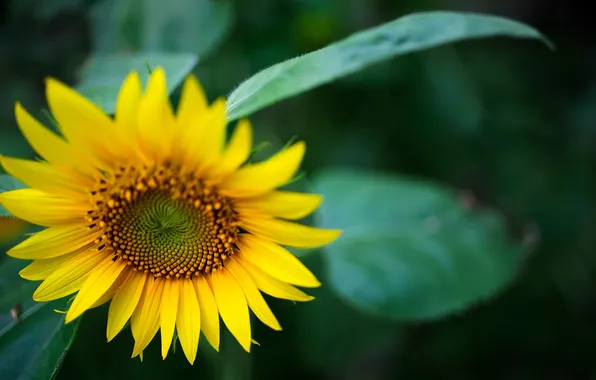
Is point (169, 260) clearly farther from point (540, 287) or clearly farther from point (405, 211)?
point (540, 287)

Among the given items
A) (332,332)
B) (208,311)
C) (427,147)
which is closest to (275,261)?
(208,311)

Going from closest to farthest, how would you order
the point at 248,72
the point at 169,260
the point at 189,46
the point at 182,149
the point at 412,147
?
the point at 182,149 < the point at 169,260 < the point at 189,46 < the point at 248,72 < the point at 412,147

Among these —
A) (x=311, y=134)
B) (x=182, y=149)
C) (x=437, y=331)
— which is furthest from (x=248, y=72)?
(x=182, y=149)

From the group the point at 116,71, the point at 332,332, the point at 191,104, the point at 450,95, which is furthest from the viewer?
the point at 450,95

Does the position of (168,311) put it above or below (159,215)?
below

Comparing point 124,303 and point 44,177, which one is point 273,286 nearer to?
point 124,303

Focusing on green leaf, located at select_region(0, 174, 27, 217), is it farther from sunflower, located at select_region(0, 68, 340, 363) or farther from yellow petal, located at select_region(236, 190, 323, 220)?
yellow petal, located at select_region(236, 190, 323, 220)

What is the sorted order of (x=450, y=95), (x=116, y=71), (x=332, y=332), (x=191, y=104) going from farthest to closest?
(x=450, y=95), (x=332, y=332), (x=116, y=71), (x=191, y=104)

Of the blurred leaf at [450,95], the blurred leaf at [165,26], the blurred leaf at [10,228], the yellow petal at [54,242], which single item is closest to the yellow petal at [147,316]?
the yellow petal at [54,242]
